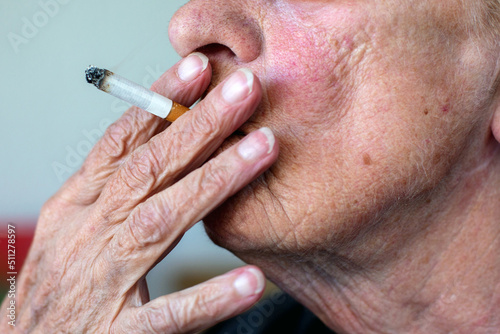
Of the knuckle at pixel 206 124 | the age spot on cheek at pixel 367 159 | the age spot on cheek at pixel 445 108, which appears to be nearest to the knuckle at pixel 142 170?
the knuckle at pixel 206 124

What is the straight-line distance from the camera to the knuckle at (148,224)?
1.02 metres

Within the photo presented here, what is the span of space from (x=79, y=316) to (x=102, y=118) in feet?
4.24

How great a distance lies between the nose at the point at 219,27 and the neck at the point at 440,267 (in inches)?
20.5

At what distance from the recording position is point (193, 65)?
1044mm

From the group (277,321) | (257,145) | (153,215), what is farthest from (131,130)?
(277,321)

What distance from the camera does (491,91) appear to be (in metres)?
1.06

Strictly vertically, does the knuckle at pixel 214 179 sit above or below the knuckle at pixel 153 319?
above

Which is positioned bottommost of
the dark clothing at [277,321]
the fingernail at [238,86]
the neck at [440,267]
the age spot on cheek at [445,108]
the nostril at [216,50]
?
the dark clothing at [277,321]

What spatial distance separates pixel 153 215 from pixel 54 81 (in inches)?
64.1

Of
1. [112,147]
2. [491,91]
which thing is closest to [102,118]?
[112,147]

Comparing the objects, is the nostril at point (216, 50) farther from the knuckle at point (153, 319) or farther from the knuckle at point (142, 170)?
the knuckle at point (153, 319)

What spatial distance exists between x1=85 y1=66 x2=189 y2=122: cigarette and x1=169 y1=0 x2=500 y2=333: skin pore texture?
0.40 ft

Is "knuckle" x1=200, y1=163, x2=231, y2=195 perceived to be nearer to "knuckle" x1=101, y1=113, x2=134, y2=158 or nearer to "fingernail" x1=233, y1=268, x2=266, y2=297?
"fingernail" x1=233, y1=268, x2=266, y2=297

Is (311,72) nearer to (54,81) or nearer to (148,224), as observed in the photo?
(148,224)
